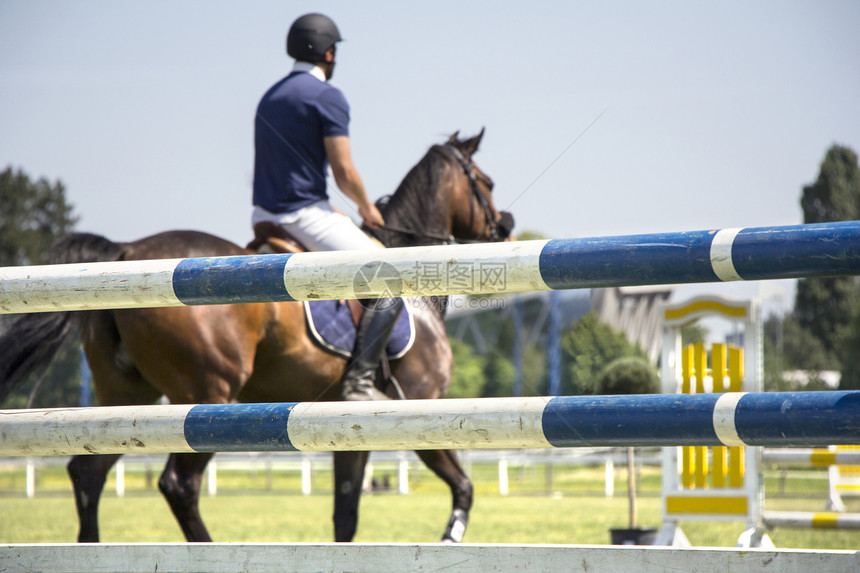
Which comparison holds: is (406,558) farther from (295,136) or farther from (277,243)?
(295,136)

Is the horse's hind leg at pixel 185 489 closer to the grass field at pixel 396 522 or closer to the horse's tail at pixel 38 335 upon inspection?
the horse's tail at pixel 38 335

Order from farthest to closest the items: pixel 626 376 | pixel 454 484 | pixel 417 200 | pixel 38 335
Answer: pixel 626 376 < pixel 417 200 < pixel 454 484 < pixel 38 335

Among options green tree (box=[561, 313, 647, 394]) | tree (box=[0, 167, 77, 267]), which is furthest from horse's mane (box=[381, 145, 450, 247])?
tree (box=[0, 167, 77, 267])

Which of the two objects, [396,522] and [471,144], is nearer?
[471,144]

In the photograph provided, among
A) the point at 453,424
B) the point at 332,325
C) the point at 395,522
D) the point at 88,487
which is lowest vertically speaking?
the point at 395,522

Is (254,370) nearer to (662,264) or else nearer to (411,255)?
(411,255)

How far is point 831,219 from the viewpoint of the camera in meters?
42.7

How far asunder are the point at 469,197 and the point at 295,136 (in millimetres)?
1448

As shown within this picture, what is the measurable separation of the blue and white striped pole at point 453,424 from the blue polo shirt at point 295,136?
2517mm

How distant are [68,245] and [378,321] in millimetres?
1488

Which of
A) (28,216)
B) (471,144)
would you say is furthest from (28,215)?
(471,144)

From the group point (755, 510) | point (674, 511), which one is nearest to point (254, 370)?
point (674, 511)

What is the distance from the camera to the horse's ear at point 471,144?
539 cm

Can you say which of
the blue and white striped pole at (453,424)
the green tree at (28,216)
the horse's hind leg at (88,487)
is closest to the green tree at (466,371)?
the green tree at (28,216)
